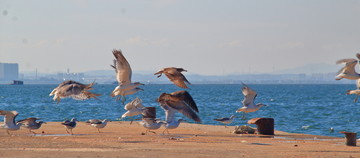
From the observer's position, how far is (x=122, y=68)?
2422 cm

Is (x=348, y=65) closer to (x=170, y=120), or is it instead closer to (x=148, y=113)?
(x=170, y=120)

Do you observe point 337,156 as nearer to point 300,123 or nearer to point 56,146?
point 56,146

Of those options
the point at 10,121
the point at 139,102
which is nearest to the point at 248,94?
→ the point at 139,102

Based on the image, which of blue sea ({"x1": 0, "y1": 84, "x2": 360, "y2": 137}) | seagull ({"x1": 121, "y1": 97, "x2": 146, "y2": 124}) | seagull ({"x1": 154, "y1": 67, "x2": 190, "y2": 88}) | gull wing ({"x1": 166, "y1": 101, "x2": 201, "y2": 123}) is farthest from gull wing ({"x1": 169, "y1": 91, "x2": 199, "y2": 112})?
seagull ({"x1": 121, "y1": 97, "x2": 146, "y2": 124})

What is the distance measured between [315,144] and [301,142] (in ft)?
2.72

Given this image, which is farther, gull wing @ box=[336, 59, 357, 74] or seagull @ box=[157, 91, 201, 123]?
gull wing @ box=[336, 59, 357, 74]

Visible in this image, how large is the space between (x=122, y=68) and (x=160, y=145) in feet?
22.2

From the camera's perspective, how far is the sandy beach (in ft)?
51.6

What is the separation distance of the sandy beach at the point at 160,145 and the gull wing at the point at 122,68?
1882 millimetres

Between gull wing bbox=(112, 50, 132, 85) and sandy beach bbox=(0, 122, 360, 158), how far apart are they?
1.88 metres

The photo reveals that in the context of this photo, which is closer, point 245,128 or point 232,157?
point 232,157

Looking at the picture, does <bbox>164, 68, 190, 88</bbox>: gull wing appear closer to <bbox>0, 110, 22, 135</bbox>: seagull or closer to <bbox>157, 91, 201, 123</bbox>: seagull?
<bbox>157, 91, 201, 123</bbox>: seagull

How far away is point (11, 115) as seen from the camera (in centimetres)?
2069

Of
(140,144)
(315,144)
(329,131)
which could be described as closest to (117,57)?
(140,144)
